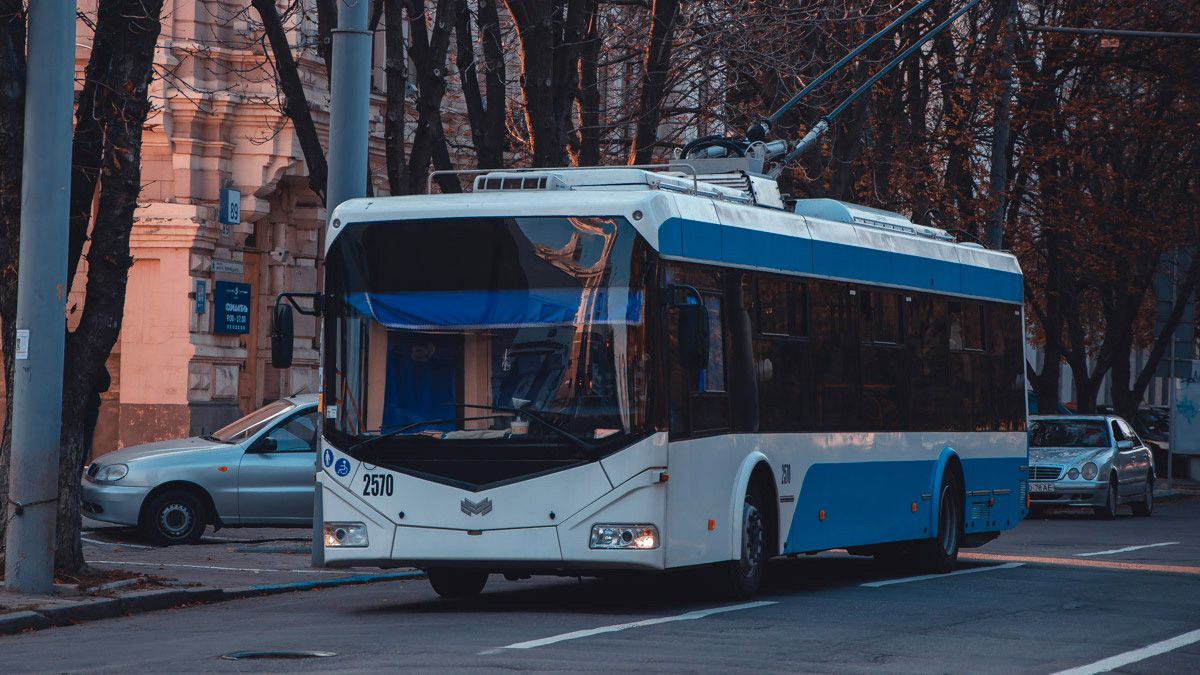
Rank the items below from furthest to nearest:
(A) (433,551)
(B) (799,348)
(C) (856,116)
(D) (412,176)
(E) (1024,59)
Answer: (E) (1024,59), (C) (856,116), (D) (412,176), (B) (799,348), (A) (433,551)

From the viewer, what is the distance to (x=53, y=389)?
45.1ft

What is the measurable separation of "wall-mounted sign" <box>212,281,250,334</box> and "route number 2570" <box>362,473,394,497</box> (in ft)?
53.1

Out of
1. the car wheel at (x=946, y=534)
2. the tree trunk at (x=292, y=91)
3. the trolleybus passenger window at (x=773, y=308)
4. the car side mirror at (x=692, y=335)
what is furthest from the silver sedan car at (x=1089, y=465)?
the car side mirror at (x=692, y=335)

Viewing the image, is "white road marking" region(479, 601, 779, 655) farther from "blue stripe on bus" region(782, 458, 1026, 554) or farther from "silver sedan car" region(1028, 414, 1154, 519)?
"silver sedan car" region(1028, 414, 1154, 519)

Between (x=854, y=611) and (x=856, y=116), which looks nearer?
(x=854, y=611)

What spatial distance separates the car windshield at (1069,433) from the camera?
29844 mm

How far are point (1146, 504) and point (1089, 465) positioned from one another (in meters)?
2.35

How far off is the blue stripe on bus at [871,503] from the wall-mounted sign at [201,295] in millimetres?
13332

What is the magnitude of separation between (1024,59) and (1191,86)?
3608mm

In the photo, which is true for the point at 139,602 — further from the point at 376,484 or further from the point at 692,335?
the point at 692,335

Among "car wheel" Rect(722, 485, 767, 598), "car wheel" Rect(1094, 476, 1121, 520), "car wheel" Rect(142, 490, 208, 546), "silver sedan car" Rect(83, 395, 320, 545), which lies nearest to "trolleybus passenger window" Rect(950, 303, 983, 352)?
"car wheel" Rect(722, 485, 767, 598)

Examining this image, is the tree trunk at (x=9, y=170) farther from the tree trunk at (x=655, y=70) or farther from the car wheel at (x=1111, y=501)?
the car wheel at (x=1111, y=501)

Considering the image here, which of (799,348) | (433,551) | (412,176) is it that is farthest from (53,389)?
(412,176)

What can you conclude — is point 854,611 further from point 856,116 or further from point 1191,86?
point 1191,86
